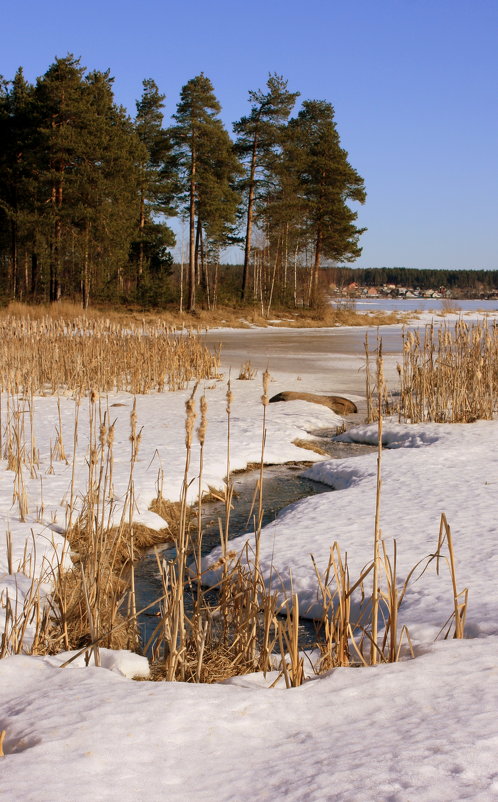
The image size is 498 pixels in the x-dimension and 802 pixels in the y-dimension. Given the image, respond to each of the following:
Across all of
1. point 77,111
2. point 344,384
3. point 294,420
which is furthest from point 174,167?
point 294,420

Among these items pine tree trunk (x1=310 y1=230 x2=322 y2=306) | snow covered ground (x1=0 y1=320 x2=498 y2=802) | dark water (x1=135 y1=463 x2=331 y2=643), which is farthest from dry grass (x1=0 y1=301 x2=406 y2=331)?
snow covered ground (x1=0 y1=320 x2=498 y2=802)

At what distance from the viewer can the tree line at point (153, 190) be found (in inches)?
1084

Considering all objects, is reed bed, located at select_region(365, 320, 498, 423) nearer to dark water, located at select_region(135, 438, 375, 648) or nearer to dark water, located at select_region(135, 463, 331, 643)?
dark water, located at select_region(135, 438, 375, 648)

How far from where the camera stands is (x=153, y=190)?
34.8m

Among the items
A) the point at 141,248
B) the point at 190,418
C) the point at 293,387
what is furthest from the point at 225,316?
the point at 190,418

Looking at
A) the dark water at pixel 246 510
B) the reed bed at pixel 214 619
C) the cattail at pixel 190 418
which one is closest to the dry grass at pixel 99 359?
the dark water at pixel 246 510

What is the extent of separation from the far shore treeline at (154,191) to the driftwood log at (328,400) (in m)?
18.9

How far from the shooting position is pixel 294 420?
9367mm

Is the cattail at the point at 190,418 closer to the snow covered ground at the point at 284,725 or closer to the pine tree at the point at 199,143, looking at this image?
the snow covered ground at the point at 284,725

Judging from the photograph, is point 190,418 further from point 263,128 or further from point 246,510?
point 263,128

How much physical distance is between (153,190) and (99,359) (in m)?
25.6

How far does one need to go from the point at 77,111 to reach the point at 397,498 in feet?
81.0

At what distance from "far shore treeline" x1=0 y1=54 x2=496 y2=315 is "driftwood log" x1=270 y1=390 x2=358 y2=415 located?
62.1 feet

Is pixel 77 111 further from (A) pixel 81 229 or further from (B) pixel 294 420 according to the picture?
(B) pixel 294 420
